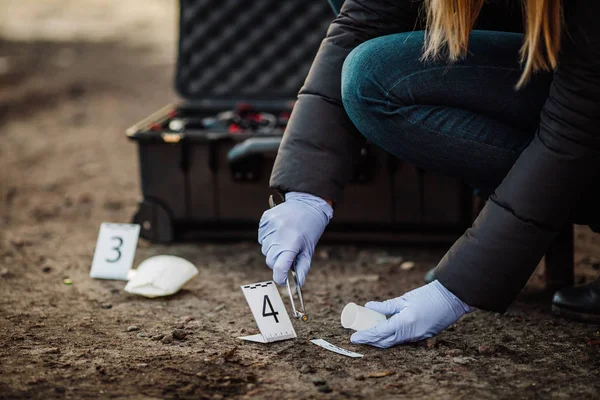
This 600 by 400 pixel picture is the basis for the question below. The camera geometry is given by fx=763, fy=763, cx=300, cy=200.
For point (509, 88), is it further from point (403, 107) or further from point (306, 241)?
point (306, 241)

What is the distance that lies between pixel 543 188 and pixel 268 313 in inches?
26.7


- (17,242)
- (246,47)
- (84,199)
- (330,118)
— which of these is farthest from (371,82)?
(84,199)

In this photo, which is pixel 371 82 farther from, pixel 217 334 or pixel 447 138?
pixel 217 334

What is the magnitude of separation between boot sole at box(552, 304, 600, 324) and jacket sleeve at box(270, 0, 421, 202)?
0.65 m

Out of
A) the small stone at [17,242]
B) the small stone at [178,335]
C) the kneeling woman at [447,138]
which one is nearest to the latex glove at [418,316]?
the kneeling woman at [447,138]

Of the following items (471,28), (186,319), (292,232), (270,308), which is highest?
(471,28)

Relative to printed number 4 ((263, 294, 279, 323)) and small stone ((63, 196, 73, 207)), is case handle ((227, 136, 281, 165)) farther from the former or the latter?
small stone ((63, 196, 73, 207))

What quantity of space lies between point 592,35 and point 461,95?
1.29ft

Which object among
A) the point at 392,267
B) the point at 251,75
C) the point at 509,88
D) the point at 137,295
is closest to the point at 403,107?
the point at 509,88

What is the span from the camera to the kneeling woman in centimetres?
158

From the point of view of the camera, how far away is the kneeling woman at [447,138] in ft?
5.17

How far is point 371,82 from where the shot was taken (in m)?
1.82

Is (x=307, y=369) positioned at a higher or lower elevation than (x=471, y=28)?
lower

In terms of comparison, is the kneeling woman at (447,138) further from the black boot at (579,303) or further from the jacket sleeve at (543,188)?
the black boot at (579,303)
